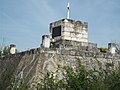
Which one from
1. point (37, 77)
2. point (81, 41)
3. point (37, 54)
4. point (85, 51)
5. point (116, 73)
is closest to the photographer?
point (116, 73)

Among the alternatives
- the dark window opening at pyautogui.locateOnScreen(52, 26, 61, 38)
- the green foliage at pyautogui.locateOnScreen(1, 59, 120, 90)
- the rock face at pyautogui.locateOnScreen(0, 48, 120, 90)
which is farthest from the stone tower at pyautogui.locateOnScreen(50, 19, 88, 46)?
the green foliage at pyautogui.locateOnScreen(1, 59, 120, 90)

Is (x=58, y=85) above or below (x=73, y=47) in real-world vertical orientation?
below

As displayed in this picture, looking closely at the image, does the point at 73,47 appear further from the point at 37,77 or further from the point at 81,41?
the point at 37,77

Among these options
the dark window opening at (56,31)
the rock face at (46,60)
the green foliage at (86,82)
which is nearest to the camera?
the green foliage at (86,82)

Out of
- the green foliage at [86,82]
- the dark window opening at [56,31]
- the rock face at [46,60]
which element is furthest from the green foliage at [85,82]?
the dark window opening at [56,31]

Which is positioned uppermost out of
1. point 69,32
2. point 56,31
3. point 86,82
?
point 56,31

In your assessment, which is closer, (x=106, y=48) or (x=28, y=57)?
(x=28, y=57)

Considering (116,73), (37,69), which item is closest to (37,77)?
(37,69)

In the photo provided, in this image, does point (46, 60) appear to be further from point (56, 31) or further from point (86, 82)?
point (86, 82)

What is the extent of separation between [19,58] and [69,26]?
378 centimetres

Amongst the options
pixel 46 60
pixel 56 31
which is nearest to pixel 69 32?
pixel 56 31

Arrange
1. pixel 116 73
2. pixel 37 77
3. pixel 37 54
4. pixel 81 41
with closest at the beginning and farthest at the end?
pixel 116 73
pixel 37 77
pixel 37 54
pixel 81 41

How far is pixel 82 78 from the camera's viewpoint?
387 inches

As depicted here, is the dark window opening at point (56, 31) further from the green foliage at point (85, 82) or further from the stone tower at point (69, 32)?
the green foliage at point (85, 82)
